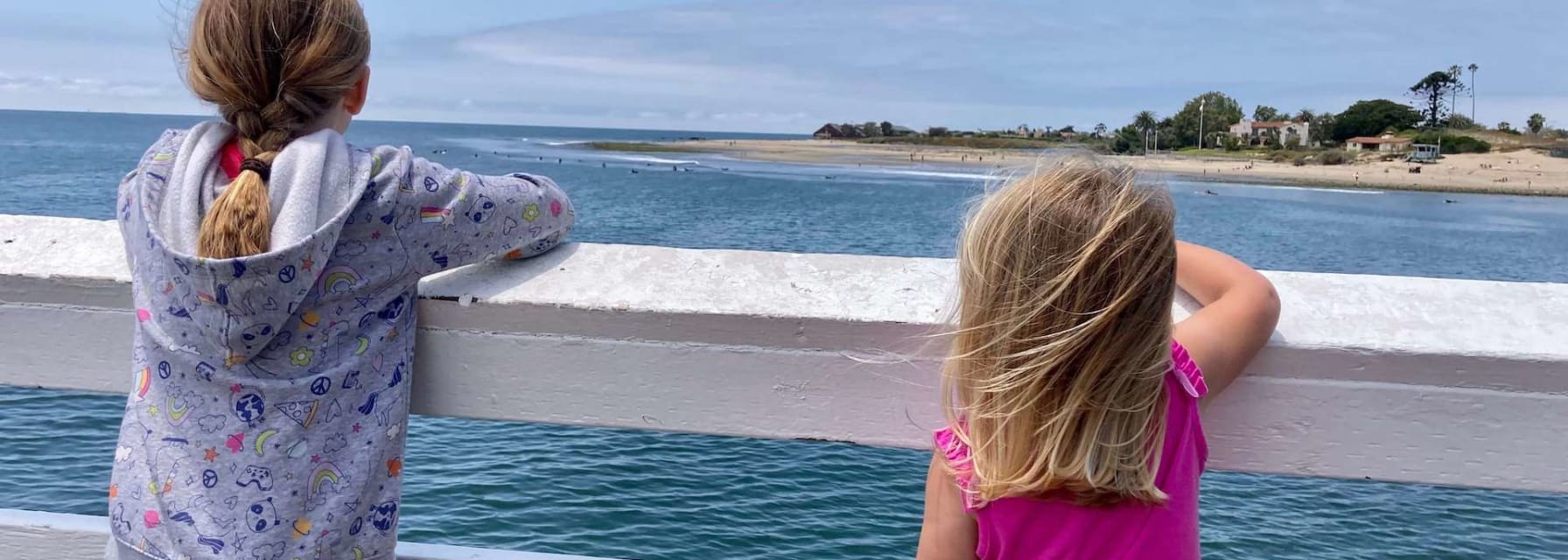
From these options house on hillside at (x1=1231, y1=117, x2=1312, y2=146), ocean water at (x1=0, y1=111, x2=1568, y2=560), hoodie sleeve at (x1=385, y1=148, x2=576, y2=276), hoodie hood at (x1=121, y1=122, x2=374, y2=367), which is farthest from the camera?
house on hillside at (x1=1231, y1=117, x2=1312, y2=146)

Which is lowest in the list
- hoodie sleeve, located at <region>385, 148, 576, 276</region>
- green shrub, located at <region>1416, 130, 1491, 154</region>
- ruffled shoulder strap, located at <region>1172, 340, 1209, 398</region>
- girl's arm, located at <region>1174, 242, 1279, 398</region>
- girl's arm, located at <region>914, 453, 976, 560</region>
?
girl's arm, located at <region>914, 453, 976, 560</region>

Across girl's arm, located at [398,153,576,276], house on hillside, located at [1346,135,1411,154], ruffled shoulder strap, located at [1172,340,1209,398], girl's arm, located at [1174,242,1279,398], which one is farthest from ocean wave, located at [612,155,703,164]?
ruffled shoulder strap, located at [1172,340,1209,398]

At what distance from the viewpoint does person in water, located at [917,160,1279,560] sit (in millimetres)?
1257

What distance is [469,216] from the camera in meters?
1.56

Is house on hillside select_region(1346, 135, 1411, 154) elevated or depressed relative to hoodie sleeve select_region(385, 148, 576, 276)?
elevated

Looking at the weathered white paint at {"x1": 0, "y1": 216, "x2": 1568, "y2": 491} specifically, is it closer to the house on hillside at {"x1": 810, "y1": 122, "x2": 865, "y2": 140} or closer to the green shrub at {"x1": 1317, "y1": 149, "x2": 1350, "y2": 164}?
the green shrub at {"x1": 1317, "y1": 149, "x2": 1350, "y2": 164}

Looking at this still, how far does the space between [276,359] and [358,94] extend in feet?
1.26

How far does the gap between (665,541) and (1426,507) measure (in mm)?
6165

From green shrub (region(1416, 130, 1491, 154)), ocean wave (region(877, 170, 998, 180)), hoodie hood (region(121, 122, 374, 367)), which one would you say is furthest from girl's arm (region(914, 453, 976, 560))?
green shrub (region(1416, 130, 1491, 154))

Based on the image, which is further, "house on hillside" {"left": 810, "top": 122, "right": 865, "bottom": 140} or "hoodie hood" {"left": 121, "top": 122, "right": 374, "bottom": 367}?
"house on hillside" {"left": 810, "top": 122, "right": 865, "bottom": 140}

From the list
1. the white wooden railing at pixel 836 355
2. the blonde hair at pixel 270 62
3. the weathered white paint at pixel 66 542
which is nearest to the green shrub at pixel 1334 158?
the white wooden railing at pixel 836 355

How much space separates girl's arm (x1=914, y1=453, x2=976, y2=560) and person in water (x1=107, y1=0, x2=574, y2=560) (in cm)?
69

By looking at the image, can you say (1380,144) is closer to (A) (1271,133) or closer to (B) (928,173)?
(A) (1271,133)

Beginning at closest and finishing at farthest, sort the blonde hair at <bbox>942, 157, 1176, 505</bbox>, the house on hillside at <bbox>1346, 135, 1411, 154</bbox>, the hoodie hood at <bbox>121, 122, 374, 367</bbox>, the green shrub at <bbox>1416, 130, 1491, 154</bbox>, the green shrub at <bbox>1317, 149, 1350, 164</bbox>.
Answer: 1. the blonde hair at <bbox>942, 157, 1176, 505</bbox>
2. the hoodie hood at <bbox>121, 122, 374, 367</bbox>
3. the green shrub at <bbox>1416, 130, 1491, 154</bbox>
4. the green shrub at <bbox>1317, 149, 1350, 164</bbox>
5. the house on hillside at <bbox>1346, 135, 1411, 154</bbox>
